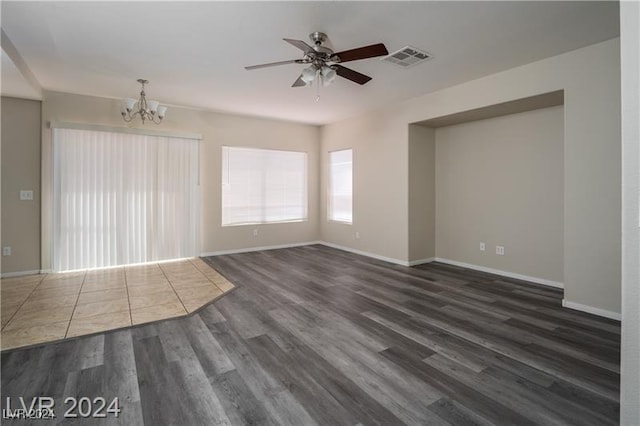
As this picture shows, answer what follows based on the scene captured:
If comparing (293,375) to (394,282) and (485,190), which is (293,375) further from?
(485,190)

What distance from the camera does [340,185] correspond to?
685 centimetres

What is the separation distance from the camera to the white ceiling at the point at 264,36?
2.61 metres

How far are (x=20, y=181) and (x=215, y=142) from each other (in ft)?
9.50

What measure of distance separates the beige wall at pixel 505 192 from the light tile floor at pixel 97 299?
381 centimetres

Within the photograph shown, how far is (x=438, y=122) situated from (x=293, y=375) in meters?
4.42

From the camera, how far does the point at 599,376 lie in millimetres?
2141

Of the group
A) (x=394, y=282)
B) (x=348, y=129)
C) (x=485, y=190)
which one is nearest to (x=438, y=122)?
(x=485, y=190)

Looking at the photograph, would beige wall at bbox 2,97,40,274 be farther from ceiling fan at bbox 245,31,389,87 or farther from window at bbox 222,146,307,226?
ceiling fan at bbox 245,31,389,87

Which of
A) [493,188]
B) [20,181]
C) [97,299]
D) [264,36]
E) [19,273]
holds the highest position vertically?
[264,36]

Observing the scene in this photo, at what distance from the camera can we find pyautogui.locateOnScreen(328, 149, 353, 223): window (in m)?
6.61

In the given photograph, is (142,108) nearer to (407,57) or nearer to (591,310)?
(407,57)

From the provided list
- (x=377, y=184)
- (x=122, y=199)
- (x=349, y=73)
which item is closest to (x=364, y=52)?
(x=349, y=73)

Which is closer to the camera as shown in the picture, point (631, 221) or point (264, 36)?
point (631, 221)

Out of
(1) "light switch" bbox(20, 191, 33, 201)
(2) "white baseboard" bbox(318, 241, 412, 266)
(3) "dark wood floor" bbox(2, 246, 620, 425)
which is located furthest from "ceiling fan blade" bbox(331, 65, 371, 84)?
(1) "light switch" bbox(20, 191, 33, 201)
